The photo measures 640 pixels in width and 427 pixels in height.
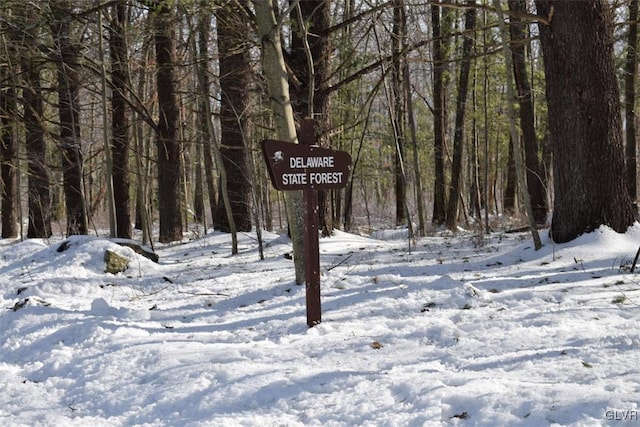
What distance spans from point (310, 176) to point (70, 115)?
11546 millimetres

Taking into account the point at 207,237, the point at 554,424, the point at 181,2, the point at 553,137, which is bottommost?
the point at 554,424

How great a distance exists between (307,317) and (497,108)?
21.8m

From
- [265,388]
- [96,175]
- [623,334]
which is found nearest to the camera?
[265,388]

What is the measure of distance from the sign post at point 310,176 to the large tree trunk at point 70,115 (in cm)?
802

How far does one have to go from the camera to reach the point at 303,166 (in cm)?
528

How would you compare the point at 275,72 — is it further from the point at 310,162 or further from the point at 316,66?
the point at 316,66

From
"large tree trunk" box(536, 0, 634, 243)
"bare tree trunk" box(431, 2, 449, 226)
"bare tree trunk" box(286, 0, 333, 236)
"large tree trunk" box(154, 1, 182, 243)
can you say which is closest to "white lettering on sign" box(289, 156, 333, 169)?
"large tree trunk" box(536, 0, 634, 243)

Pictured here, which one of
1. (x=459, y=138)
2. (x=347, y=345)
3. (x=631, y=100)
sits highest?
(x=631, y=100)

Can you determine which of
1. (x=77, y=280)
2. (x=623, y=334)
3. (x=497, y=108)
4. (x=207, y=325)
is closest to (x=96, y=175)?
(x=497, y=108)

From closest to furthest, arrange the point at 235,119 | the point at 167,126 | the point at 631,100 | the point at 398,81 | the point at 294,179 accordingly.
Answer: the point at 294,179 < the point at 235,119 < the point at 167,126 < the point at 398,81 < the point at 631,100

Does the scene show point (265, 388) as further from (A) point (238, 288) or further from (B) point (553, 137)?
(B) point (553, 137)

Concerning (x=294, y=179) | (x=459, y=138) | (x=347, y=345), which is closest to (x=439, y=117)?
(x=459, y=138)

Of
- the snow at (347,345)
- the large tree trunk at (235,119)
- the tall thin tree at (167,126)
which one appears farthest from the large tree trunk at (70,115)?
the snow at (347,345)

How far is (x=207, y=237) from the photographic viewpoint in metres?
12.9
